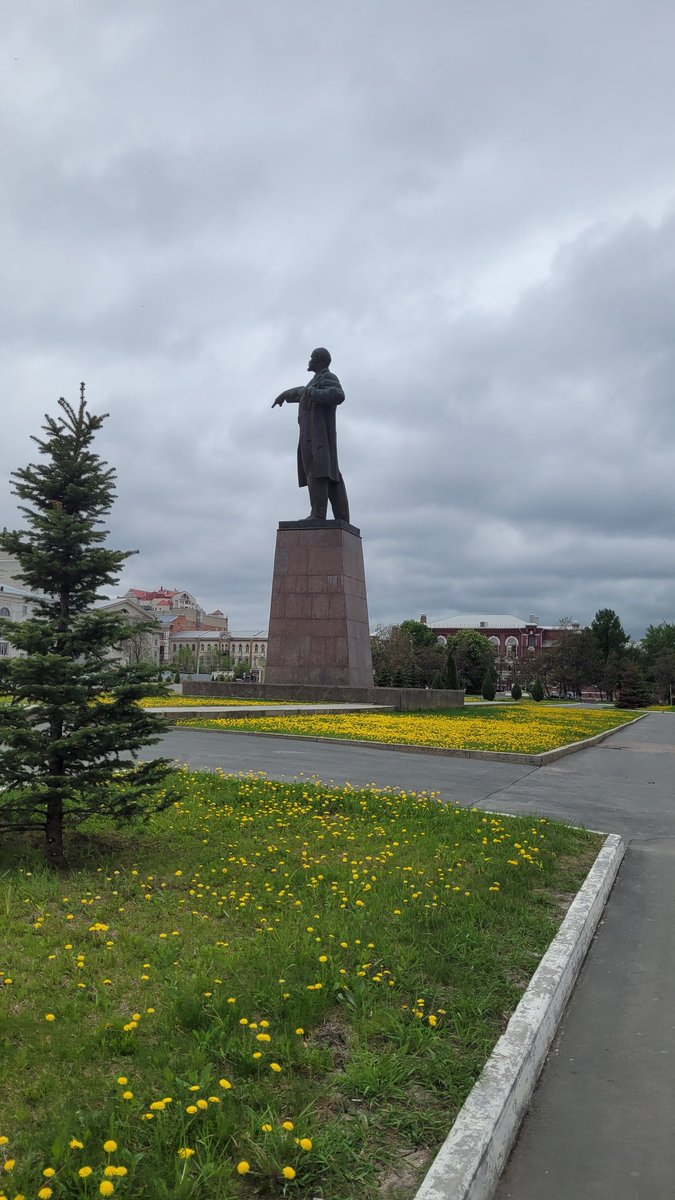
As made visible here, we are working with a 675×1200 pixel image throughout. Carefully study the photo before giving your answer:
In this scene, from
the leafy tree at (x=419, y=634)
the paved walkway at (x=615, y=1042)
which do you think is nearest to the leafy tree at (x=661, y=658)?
the leafy tree at (x=419, y=634)

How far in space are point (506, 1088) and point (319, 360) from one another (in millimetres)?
24060

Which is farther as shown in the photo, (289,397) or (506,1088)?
(289,397)

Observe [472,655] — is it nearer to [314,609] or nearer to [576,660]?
[576,660]

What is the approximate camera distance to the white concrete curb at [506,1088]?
8.27ft

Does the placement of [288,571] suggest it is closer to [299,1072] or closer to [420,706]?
[420,706]

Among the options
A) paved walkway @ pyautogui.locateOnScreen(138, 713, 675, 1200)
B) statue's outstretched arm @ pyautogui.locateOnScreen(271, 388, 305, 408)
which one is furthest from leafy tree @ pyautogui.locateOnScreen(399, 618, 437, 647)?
paved walkway @ pyautogui.locateOnScreen(138, 713, 675, 1200)

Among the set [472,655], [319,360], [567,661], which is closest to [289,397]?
[319,360]

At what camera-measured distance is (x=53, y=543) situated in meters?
5.90

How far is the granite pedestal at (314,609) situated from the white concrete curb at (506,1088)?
18984 millimetres

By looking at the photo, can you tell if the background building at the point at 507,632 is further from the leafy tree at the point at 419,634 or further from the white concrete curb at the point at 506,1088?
the white concrete curb at the point at 506,1088

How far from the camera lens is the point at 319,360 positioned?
82.8 ft

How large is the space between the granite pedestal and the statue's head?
4.86 metres

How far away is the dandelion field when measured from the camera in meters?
2.62

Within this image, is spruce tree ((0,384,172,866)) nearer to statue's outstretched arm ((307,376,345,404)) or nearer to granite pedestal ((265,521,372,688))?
granite pedestal ((265,521,372,688))
